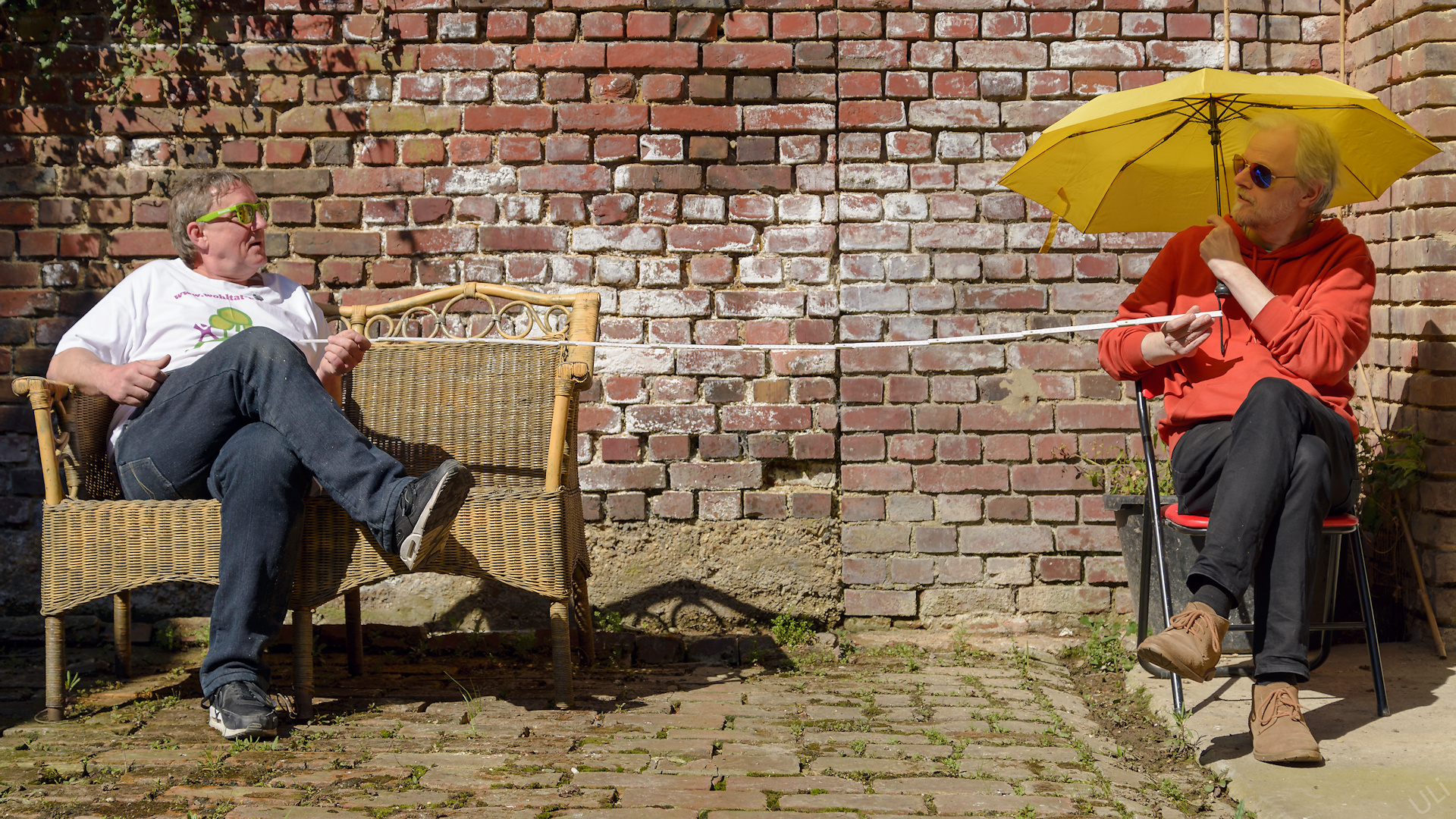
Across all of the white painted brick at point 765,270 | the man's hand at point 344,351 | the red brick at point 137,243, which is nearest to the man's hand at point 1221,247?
the white painted brick at point 765,270

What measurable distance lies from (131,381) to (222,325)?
338 millimetres

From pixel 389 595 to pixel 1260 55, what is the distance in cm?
349

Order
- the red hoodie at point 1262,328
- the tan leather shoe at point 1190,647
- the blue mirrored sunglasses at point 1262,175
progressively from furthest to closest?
the blue mirrored sunglasses at point 1262,175 → the red hoodie at point 1262,328 → the tan leather shoe at point 1190,647

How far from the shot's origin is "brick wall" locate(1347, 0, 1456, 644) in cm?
311

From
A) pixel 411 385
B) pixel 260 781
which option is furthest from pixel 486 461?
pixel 260 781

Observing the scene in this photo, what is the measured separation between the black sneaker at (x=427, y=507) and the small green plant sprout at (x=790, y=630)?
1.37m

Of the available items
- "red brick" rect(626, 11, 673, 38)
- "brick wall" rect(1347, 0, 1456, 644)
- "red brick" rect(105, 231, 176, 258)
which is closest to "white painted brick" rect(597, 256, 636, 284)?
"red brick" rect(626, 11, 673, 38)

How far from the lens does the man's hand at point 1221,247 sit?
270 cm

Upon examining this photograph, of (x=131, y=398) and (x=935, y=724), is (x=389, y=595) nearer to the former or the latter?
(x=131, y=398)

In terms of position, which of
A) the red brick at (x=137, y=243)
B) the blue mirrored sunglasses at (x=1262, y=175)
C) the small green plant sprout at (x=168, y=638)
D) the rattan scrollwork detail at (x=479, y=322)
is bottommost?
the small green plant sprout at (x=168, y=638)

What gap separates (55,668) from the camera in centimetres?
276

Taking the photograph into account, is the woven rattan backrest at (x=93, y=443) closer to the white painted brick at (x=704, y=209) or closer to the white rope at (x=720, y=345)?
the white rope at (x=720, y=345)

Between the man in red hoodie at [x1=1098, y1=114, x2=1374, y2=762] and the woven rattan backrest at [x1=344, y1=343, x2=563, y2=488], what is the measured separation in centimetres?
176

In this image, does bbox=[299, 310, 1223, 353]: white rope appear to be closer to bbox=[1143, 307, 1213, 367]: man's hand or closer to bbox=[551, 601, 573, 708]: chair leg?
bbox=[1143, 307, 1213, 367]: man's hand
